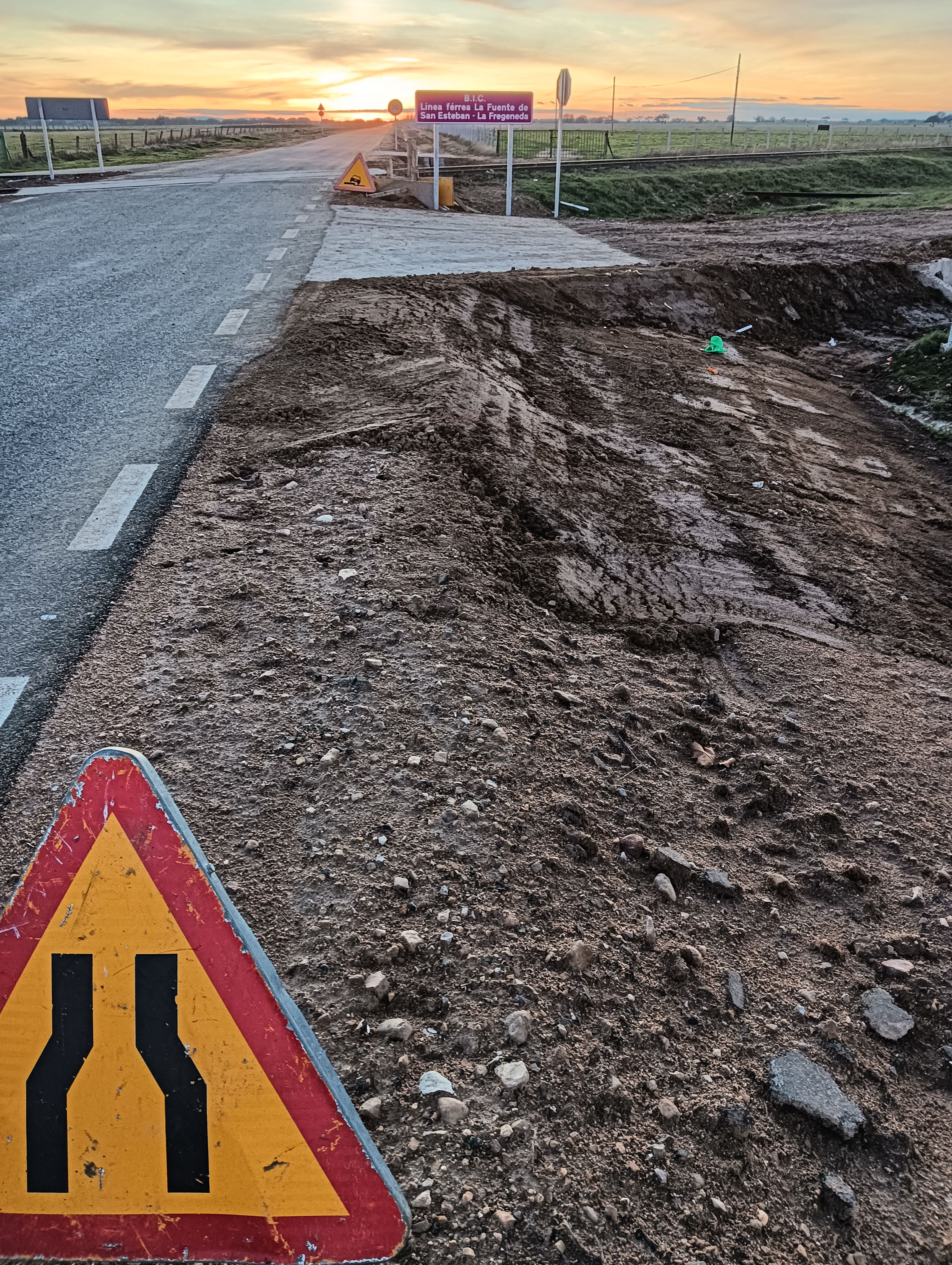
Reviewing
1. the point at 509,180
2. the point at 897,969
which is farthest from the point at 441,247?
the point at 897,969

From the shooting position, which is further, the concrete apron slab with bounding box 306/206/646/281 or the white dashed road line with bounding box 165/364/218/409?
the concrete apron slab with bounding box 306/206/646/281

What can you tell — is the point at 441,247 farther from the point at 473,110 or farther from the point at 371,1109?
the point at 371,1109

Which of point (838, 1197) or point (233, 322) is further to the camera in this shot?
point (233, 322)

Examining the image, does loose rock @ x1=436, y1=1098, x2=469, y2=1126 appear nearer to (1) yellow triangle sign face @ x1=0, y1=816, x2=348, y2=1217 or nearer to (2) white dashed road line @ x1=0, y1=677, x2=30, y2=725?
(1) yellow triangle sign face @ x1=0, y1=816, x2=348, y2=1217

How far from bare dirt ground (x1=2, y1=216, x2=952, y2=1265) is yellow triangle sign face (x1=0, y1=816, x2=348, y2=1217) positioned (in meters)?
0.44

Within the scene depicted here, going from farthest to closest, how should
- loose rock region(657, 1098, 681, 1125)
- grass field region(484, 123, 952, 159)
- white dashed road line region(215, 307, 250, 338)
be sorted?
grass field region(484, 123, 952, 159), white dashed road line region(215, 307, 250, 338), loose rock region(657, 1098, 681, 1125)

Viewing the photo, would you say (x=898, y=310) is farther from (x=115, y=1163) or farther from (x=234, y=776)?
(x=115, y=1163)

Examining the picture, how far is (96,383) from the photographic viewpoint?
623cm

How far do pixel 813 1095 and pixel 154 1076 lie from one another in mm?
1549

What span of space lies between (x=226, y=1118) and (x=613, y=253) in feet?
44.0

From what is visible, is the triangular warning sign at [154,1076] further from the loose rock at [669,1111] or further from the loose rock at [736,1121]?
the loose rock at [736,1121]

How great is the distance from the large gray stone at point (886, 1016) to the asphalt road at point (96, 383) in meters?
2.56

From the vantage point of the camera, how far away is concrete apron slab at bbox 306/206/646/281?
34.6 feet

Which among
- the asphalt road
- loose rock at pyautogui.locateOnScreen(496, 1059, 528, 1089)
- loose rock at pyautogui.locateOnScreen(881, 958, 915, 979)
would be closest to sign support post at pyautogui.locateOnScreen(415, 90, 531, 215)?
the asphalt road
